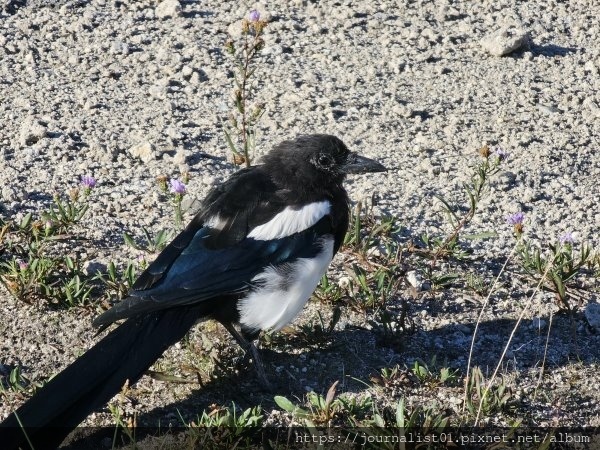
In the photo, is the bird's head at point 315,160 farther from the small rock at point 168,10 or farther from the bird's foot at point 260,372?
the small rock at point 168,10

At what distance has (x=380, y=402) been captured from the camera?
391 cm

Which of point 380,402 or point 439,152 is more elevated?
point 439,152

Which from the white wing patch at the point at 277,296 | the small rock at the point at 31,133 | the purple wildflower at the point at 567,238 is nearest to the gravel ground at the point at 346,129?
the small rock at the point at 31,133

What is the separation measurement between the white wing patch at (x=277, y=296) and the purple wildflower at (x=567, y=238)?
1236 millimetres

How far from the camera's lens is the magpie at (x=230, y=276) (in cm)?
346

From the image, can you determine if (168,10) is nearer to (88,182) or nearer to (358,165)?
(88,182)

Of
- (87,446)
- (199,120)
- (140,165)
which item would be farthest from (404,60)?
(87,446)

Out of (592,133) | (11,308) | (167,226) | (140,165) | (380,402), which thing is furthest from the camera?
(592,133)

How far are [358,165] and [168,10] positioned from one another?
240 centimetres

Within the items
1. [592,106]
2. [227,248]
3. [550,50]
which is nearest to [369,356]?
[227,248]

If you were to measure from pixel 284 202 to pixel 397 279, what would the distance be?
75cm

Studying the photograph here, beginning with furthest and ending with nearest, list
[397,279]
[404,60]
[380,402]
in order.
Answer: [404,60]
[397,279]
[380,402]

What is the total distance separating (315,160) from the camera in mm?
4289

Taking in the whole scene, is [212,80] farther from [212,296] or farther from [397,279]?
[212,296]
